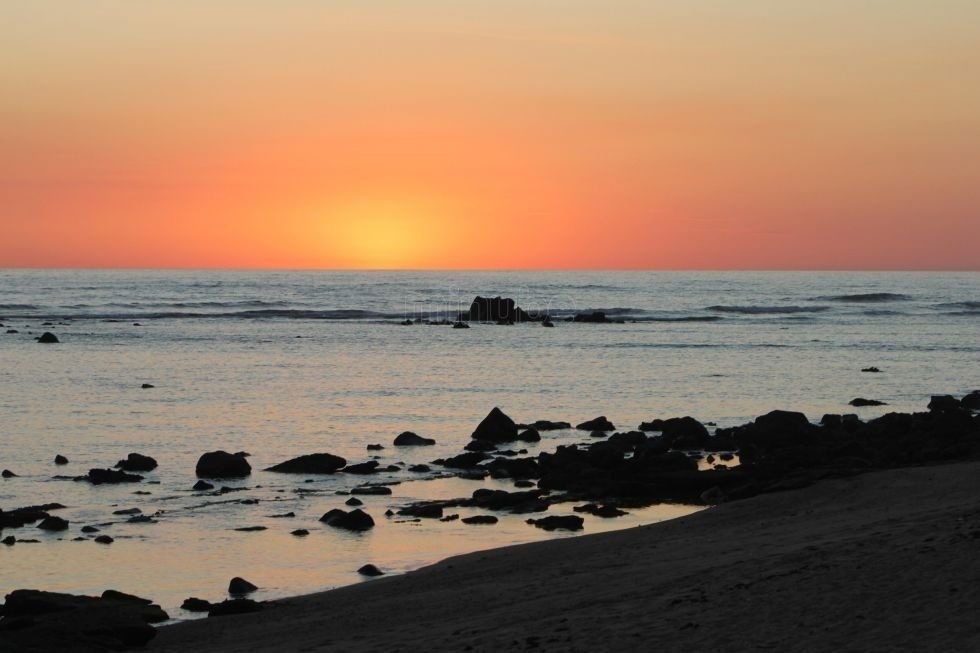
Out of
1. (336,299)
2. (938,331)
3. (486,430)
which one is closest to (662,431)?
(486,430)

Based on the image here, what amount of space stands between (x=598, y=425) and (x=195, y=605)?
18123mm

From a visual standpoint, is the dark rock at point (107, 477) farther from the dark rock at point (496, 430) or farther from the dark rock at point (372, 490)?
the dark rock at point (496, 430)

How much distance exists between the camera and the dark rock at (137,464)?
25.0m

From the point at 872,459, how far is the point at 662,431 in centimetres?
761

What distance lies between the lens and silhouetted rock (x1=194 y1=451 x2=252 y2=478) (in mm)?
24438

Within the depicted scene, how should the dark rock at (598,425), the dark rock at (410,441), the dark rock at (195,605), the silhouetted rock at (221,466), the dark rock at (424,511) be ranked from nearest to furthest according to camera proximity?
the dark rock at (195,605) → the dark rock at (424,511) → the silhouetted rock at (221,466) → the dark rock at (410,441) → the dark rock at (598,425)

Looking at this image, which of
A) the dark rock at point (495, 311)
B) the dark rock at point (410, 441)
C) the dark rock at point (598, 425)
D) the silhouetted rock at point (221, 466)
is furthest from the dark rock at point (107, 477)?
the dark rock at point (495, 311)

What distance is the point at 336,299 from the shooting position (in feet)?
404

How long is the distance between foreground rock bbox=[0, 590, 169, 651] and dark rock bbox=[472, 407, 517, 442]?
53.1ft

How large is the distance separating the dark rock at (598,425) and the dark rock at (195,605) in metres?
17.8

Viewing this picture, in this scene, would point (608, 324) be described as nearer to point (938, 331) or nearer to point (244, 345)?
point (938, 331)

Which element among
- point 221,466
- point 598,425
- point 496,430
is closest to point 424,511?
point 221,466

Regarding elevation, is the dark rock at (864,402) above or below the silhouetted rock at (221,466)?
above

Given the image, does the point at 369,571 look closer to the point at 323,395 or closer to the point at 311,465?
the point at 311,465
